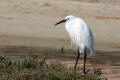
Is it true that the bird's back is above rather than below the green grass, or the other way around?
above

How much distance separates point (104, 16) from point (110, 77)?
13.9 m

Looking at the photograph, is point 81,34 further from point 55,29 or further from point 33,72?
point 55,29

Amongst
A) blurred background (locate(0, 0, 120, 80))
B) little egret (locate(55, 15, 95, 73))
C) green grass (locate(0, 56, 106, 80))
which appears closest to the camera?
green grass (locate(0, 56, 106, 80))

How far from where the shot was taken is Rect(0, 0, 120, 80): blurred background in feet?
45.3

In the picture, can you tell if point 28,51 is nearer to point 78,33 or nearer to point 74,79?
point 78,33

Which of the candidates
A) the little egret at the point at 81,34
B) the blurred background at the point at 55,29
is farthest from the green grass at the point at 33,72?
the blurred background at the point at 55,29

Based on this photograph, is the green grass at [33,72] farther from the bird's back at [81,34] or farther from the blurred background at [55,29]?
the blurred background at [55,29]

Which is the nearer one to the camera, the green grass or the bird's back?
the green grass

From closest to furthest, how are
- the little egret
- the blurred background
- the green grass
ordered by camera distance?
the green grass
the little egret
the blurred background

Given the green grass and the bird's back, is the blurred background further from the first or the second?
the green grass

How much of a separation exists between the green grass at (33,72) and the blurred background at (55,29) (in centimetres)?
169

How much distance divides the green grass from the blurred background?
1689mm

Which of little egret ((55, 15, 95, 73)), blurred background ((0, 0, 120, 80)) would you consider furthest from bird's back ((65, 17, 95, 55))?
blurred background ((0, 0, 120, 80))

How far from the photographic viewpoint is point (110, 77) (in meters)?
10.7
